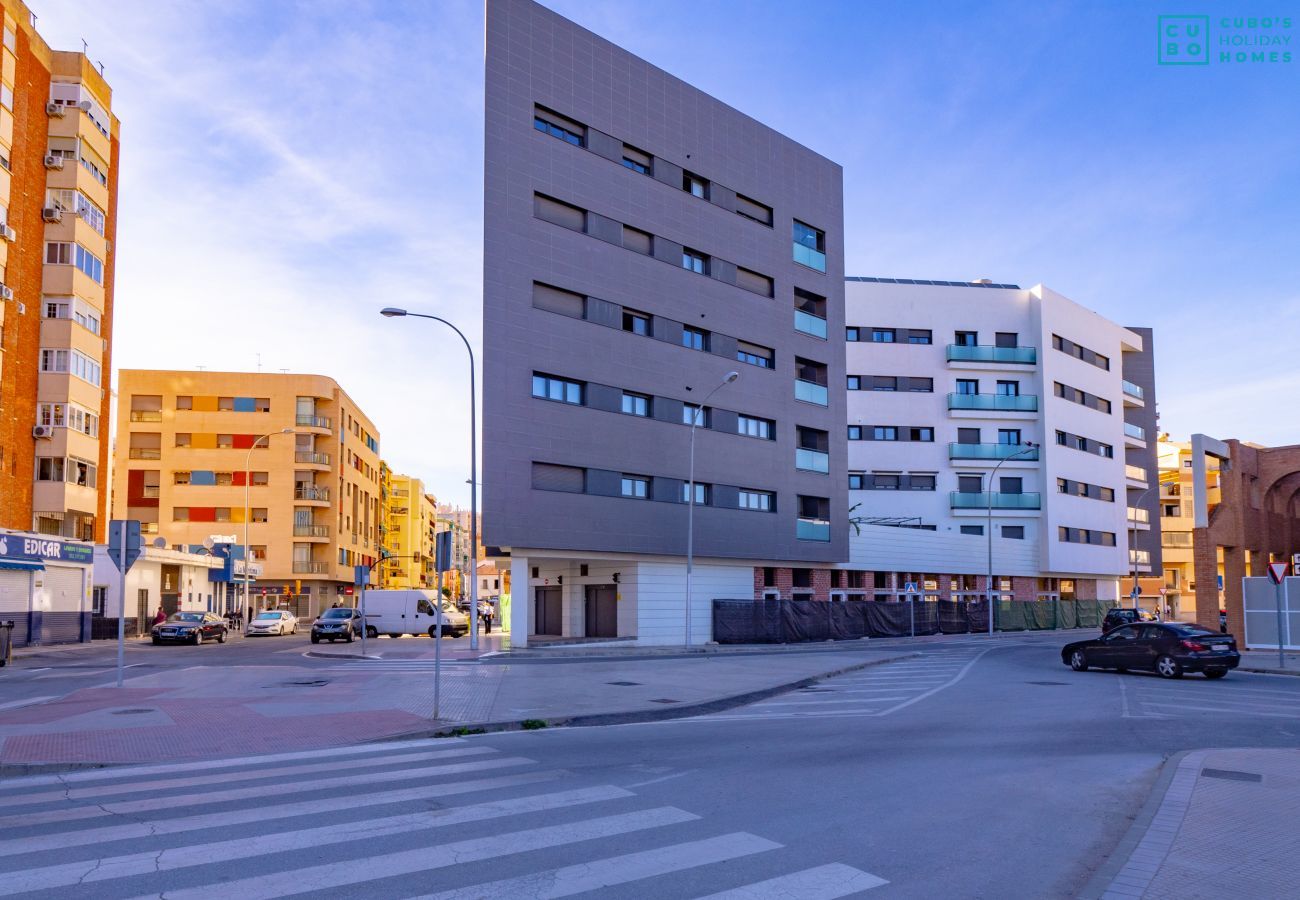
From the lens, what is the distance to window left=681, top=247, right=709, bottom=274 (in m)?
41.6

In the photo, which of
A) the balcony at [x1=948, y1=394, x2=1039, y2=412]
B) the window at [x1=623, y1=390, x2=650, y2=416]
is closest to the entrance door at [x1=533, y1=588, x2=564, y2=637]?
the window at [x1=623, y1=390, x2=650, y2=416]

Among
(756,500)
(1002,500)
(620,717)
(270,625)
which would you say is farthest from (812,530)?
(620,717)

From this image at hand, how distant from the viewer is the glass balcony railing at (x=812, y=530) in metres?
45.3

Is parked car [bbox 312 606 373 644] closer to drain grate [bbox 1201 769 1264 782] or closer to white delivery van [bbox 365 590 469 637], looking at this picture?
white delivery van [bbox 365 590 469 637]

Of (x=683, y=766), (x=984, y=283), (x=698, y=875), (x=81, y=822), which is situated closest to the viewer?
(x=698, y=875)

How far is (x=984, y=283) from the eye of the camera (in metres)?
69.2

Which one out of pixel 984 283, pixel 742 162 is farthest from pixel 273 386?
pixel 984 283

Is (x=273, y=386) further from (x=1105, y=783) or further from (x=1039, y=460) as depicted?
(x=1105, y=783)

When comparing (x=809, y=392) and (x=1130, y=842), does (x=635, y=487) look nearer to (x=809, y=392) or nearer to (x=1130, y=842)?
(x=809, y=392)

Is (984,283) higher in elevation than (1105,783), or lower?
higher

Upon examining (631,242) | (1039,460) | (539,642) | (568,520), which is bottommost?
(539,642)

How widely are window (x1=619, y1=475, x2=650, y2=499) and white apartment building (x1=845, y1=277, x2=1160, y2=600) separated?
24944mm

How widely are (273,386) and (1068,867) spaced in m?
78.4

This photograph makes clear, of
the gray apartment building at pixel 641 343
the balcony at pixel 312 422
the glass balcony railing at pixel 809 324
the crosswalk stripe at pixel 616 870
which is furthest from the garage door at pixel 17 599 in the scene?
the balcony at pixel 312 422
